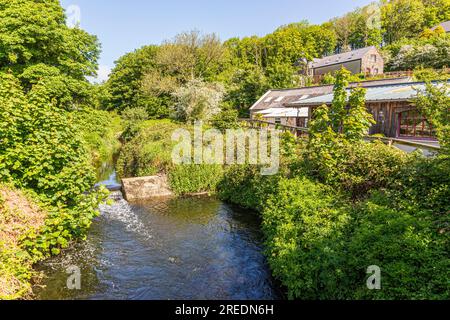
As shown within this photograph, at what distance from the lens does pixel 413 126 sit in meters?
18.6

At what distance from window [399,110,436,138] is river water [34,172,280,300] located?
11.7m

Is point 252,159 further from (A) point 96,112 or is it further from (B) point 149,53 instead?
(B) point 149,53

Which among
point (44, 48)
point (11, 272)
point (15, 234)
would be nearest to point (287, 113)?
point (44, 48)

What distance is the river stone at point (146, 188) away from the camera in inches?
689

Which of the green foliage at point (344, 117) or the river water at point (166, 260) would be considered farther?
the green foliage at point (344, 117)

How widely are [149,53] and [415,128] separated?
43231 mm

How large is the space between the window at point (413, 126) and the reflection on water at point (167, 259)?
38.5ft

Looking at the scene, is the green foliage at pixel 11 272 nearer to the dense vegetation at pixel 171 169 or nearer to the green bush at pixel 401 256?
the green bush at pixel 401 256

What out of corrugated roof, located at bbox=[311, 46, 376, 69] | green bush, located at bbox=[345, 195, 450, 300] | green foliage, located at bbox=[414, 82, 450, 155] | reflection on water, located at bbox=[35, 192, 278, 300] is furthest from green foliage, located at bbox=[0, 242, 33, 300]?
corrugated roof, located at bbox=[311, 46, 376, 69]

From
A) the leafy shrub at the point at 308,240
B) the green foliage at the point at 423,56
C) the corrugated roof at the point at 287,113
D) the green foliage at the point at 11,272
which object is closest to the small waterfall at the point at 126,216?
the green foliage at the point at 11,272

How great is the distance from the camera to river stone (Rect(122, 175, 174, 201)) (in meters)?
17.5

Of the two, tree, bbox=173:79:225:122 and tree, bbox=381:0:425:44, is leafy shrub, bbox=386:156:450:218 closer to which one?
tree, bbox=173:79:225:122

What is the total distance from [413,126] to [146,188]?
16.8 m

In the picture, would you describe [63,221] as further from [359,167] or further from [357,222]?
[359,167]
